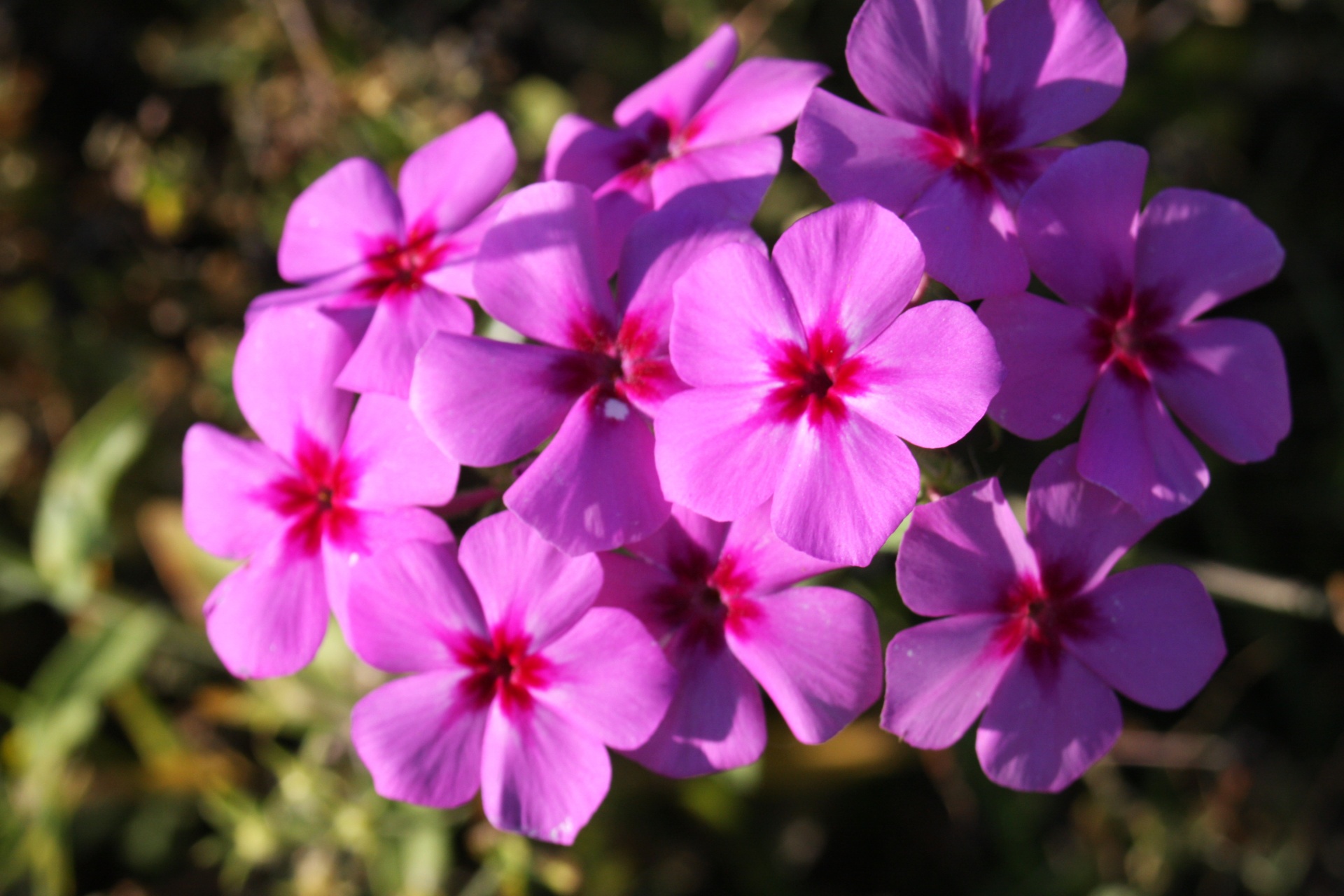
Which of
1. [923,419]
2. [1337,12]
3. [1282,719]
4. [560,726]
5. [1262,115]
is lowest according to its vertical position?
[1282,719]

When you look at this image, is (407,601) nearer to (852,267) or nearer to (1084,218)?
(852,267)

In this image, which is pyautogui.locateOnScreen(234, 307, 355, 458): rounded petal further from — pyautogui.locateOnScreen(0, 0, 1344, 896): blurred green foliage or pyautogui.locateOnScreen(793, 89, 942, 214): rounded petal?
pyautogui.locateOnScreen(0, 0, 1344, 896): blurred green foliage

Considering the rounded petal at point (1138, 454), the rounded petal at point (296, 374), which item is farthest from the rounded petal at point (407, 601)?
the rounded petal at point (1138, 454)

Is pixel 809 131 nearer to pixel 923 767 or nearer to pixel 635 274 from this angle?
pixel 635 274

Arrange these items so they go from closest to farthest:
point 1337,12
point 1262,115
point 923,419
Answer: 1. point 923,419
2. point 1337,12
3. point 1262,115

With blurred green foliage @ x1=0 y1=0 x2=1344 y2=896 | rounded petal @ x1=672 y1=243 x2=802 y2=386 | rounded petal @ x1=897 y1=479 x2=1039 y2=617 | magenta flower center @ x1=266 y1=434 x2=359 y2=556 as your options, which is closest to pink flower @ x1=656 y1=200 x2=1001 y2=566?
rounded petal @ x1=672 y1=243 x2=802 y2=386

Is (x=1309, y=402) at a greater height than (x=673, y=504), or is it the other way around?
(x=673, y=504)

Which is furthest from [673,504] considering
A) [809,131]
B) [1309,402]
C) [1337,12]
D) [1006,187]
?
[1337,12]
